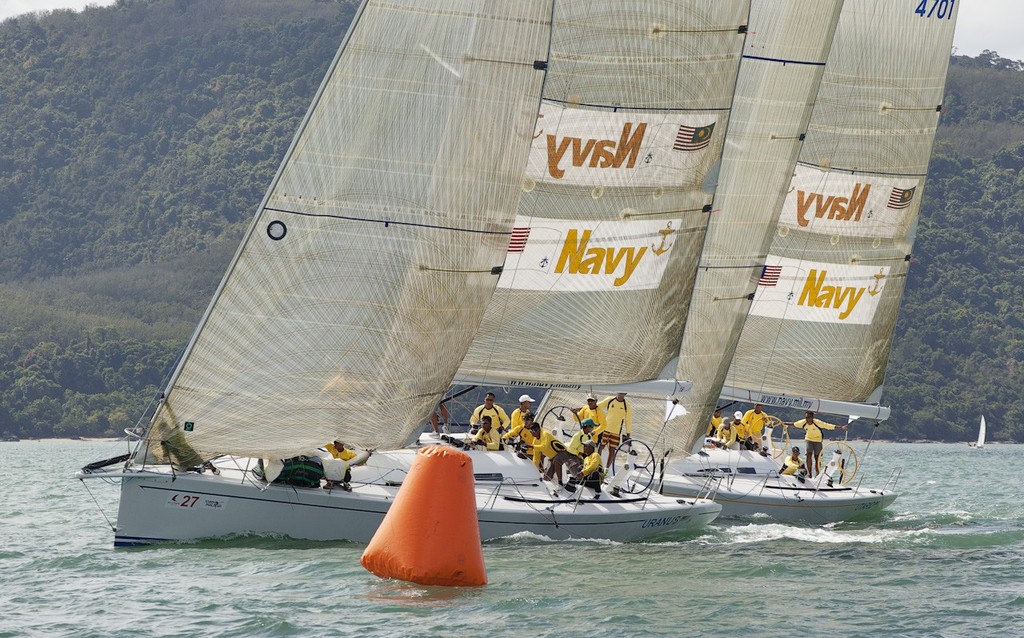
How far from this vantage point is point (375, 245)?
1866 centimetres

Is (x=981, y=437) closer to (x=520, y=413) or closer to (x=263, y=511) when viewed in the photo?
(x=520, y=413)

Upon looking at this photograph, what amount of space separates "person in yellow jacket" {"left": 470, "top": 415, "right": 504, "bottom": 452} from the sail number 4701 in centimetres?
1374

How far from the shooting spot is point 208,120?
4877 inches

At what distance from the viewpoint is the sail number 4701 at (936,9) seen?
29.9 meters

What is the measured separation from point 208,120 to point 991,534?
4188 inches

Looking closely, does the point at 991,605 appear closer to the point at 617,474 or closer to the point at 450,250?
the point at 617,474

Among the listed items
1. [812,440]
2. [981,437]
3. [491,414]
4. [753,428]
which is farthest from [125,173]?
[491,414]

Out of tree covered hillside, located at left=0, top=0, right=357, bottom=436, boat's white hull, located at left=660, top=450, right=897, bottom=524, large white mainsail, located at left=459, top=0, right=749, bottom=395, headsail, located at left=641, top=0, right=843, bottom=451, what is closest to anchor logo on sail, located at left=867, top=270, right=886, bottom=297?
headsail, located at left=641, top=0, right=843, bottom=451

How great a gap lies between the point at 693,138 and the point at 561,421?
4.80m

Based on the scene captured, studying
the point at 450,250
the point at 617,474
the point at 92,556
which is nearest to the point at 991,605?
the point at 617,474

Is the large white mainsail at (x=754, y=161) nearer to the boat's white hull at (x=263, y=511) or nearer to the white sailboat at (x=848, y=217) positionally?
the white sailboat at (x=848, y=217)

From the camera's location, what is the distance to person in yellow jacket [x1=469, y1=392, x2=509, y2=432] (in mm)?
21938

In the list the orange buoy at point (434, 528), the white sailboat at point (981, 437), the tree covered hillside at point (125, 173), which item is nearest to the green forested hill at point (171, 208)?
the tree covered hillside at point (125, 173)

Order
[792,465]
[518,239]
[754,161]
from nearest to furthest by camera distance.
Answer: [518,239] → [754,161] → [792,465]
